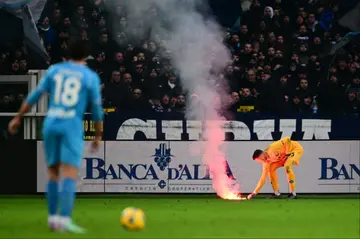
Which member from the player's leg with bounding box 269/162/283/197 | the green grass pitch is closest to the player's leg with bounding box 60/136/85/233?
the green grass pitch

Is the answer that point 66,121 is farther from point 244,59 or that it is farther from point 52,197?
point 244,59

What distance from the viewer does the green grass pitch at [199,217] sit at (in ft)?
34.2

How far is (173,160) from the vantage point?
18578 mm

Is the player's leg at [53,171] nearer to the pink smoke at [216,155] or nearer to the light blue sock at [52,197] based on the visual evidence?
the light blue sock at [52,197]

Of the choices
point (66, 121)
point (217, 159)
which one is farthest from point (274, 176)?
point (66, 121)

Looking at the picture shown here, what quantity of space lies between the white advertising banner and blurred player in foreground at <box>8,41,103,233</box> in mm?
8694

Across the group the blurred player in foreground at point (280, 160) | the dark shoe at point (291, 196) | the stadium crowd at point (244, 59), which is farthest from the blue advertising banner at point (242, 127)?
the dark shoe at point (291, 196)

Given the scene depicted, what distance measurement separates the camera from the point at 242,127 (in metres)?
18.6

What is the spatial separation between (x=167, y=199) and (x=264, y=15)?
5625 millimetres

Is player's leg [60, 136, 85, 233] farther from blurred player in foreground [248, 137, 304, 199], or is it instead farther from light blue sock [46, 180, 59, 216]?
blurred player in foreground [248, 137, 304, 199]

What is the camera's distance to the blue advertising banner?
18562 mm

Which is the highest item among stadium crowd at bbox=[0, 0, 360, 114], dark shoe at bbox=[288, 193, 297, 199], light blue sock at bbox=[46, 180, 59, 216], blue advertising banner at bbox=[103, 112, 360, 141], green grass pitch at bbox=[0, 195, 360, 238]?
stadium crowd at bbox=[0, 0, 360, 114]

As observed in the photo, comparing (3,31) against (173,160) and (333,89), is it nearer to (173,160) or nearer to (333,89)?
(173,160)

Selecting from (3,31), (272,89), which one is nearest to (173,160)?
(272,89)
